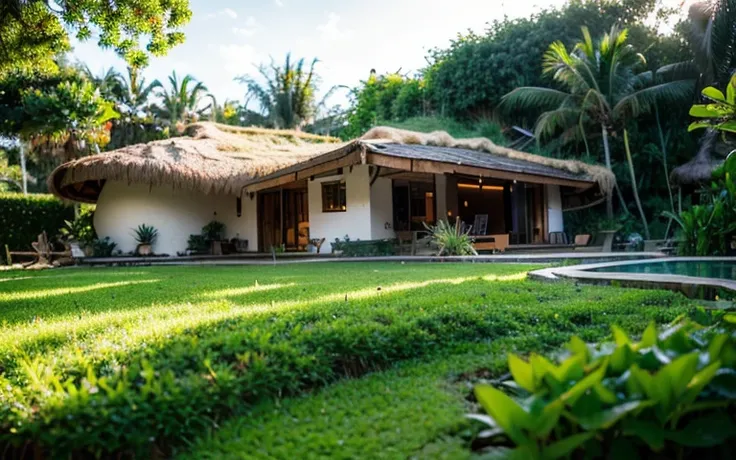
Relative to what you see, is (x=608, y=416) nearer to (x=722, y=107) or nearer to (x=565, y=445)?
(x=565, y=445)

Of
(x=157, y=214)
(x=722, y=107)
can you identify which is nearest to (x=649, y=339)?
(x=722, y=107)

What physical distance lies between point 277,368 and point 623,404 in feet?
5.14

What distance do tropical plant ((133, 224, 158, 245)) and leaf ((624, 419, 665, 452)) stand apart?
16623mm

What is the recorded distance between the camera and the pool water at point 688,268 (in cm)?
688

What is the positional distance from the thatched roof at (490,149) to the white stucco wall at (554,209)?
4.16ft

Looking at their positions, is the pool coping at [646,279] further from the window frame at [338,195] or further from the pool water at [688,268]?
the window frame at [338,195]

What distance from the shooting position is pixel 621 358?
1525 mm

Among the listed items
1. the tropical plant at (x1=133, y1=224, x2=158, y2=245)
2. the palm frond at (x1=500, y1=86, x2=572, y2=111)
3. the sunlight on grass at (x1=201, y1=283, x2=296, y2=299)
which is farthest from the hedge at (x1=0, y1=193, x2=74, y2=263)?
the palm frond at (x1=500, y1=86, x2=572, y2=111)

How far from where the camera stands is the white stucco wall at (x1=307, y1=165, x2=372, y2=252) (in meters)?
13.3

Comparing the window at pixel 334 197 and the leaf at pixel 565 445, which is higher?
the window at pixel 334 197

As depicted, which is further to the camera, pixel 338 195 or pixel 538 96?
pixel 538 96

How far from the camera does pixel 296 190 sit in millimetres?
17000

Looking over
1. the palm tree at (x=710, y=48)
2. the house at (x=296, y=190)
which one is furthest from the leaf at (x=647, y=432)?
the palm tree at (x=710, y=48)

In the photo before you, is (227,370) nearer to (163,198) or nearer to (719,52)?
(163,198)
